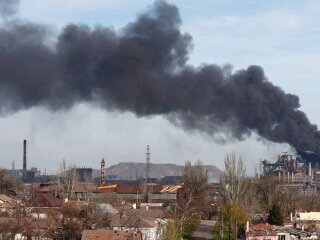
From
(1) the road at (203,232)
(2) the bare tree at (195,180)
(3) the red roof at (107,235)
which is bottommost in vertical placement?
(1) the road at (203,232)

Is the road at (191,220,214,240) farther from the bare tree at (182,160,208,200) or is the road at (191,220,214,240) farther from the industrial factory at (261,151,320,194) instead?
the industrial factory at (261,151,320,194)

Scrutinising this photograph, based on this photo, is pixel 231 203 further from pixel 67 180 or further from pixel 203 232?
pixel 67 180

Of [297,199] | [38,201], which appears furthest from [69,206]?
[297,199]

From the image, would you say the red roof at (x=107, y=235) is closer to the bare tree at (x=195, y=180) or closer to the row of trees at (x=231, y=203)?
the row of trees at (x=231, y=203)

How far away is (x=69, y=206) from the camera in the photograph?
124 ft

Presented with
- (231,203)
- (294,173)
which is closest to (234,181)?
(231,203)

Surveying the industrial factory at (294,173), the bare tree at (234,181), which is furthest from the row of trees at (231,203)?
the industrial factory at (294,173)

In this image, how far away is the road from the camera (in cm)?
3900

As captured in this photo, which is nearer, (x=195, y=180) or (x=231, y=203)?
(x=231, y=203)

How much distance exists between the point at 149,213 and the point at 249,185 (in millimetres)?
13358

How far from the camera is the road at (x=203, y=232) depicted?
1535 inches

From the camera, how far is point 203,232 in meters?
41.6

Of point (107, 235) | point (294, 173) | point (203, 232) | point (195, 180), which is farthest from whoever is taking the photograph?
point (294, 173)

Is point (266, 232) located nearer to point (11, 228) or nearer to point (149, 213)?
point (149, 213)
